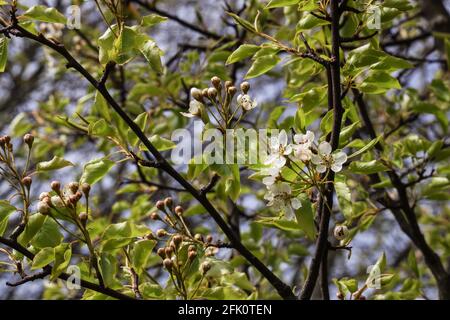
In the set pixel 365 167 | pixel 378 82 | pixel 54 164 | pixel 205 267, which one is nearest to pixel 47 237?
pixel 54 164

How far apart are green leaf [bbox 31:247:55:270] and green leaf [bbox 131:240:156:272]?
254 millimetres

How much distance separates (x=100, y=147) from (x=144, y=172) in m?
0.40

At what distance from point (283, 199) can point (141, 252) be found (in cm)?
42


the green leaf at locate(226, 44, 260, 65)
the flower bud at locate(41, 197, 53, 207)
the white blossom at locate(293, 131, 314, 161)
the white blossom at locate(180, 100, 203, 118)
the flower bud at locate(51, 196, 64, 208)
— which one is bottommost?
the flower bud at locate(41, 197, 53, 207)

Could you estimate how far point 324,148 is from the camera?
1.42 metres

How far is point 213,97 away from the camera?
4.96 ft

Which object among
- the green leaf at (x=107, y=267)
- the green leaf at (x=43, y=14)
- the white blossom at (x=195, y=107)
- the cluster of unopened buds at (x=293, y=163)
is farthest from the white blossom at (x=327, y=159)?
the green leaf at (x=43, y=14)

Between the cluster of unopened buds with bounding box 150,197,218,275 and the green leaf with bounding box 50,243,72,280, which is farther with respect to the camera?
the cluster of unopened buds with bounding box 150,197,218,275

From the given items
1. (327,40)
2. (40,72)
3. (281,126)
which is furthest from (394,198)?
(40,72)

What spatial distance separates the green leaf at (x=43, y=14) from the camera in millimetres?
1558

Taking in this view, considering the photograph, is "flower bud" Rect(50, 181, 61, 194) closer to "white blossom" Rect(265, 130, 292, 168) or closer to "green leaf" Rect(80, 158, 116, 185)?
"green leaf" Rect(80, 158, 116, 185)

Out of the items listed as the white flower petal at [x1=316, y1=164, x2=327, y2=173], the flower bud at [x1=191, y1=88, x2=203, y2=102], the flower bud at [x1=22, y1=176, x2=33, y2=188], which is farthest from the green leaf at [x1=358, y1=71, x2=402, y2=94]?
the flower bud at [x1=22, y1=176, x2=33, y2=188]

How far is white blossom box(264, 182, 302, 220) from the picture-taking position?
1443 mm
